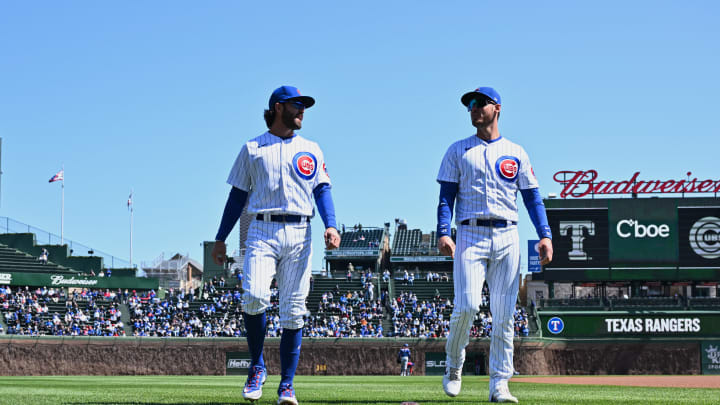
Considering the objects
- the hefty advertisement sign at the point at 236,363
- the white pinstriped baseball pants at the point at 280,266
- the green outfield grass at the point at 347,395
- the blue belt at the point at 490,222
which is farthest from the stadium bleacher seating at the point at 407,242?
the white pinstriped baseball pants at the point at 280,266

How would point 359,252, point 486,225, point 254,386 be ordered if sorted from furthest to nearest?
point 359,252 → point 486,225 → point 254,386

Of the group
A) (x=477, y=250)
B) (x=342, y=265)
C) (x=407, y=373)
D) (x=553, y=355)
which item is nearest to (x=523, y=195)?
(x=477, y=250)

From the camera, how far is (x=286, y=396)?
21.7ft

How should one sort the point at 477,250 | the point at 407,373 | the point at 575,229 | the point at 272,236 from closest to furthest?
the point at 272,236, the point at 477,250, the point at 407,373, the point at 575,229

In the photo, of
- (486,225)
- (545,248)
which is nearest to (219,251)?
(486,225)

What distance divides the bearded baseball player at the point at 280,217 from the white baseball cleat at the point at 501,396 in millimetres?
1698

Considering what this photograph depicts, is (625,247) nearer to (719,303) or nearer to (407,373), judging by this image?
(719,303)

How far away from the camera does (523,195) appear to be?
25.5 ft

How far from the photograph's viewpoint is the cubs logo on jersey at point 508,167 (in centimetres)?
746

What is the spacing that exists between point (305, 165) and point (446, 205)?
1379 millimetres

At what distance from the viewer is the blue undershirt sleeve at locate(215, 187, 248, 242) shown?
710cm

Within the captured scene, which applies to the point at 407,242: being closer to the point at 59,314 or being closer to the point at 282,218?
the point at 59,314

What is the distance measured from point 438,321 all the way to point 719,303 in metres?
12.9

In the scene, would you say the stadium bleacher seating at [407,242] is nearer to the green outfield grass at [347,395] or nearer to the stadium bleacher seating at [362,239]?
the stadium bleacher seating at [362,239]
